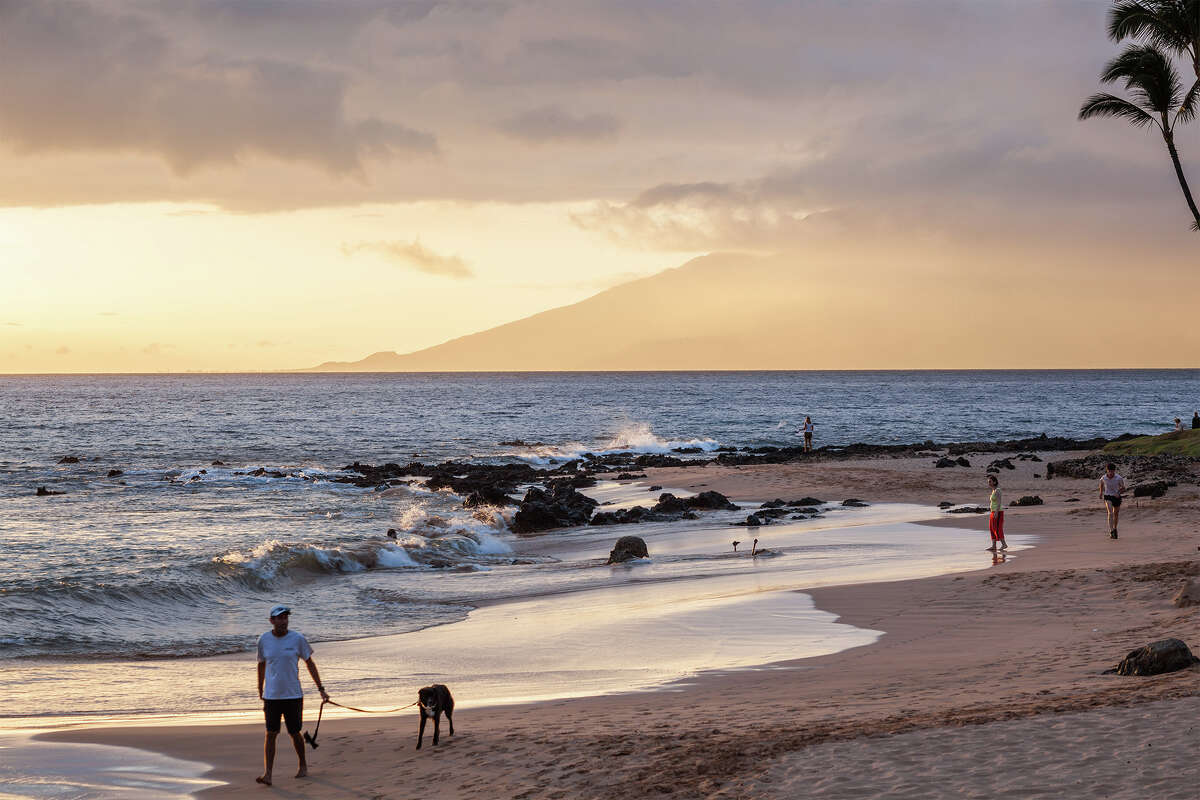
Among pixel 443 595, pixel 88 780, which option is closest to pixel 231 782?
pixel 88 780

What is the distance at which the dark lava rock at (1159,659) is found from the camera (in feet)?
33.0

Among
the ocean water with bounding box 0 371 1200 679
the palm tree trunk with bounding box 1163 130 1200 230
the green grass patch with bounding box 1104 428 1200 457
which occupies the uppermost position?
the palm tree trunk with bounding box 1163 130 1200 230

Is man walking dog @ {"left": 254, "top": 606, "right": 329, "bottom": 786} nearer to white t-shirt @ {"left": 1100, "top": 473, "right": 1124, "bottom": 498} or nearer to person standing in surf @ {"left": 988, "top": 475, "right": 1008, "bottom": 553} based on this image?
person standing in surf @ {"left": 988, "top": 475, "right": 1008, "bottom": 553}

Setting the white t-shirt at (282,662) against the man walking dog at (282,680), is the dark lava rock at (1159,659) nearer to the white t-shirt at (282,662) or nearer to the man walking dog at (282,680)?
the man walking dog at (282,680)

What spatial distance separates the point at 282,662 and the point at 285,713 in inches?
18.2

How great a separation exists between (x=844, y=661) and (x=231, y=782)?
7141mm

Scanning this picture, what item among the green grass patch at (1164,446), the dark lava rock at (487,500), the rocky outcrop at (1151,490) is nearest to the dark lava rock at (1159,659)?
the rocky outcrop at (1151,490)

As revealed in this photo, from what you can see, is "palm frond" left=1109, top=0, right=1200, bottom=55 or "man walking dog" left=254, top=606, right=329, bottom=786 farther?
"palm frond" left=1109, top=0, right=1200, bottom=55

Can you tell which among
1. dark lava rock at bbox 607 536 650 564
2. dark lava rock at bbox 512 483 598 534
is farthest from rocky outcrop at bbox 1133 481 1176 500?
dark lava rock at bbox 512 483 598 534

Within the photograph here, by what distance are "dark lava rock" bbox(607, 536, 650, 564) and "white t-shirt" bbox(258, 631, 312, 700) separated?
13.2 metres

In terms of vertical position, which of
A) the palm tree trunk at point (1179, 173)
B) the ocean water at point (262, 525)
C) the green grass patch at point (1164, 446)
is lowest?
the ocean water at point (262, 525)

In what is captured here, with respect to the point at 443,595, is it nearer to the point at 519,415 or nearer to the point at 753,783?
the point at 753,783

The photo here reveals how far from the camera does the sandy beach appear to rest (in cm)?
768

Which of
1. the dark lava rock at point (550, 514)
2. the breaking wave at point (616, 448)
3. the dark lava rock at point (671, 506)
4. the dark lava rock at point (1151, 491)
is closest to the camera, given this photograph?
the dark lava rock at point (1151, 491)
